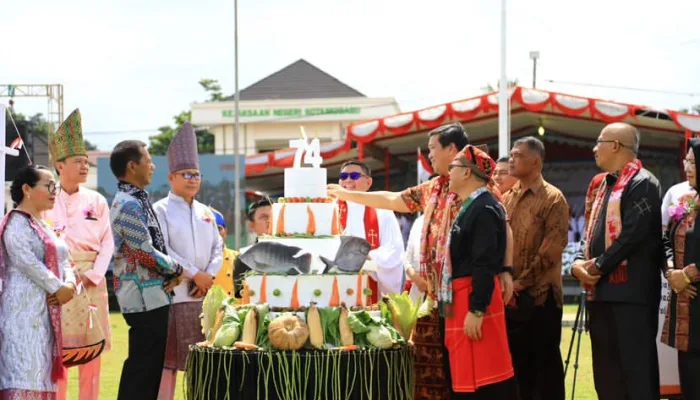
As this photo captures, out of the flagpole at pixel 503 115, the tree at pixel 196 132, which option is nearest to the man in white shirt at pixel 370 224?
the flagpole at pixel 503 115

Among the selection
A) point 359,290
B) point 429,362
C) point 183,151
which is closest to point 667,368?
point 429,362

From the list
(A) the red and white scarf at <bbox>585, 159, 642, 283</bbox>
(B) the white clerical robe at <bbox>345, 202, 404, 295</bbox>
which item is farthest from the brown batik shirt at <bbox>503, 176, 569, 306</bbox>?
(B) the white clerical robe at <bbox>345, 202, 404, 295</bbox>

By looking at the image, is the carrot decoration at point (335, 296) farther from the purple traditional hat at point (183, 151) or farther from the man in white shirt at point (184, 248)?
the purple traditional hat at point (183, 151)

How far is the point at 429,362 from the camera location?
7.04 metres

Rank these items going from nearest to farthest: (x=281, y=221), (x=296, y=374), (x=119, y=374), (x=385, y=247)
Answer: (x=296, y=374)
(x=281, y=221)
(x=385, y=247)
(x=119, y=374)

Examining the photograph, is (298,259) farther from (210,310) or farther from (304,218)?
(210,310)

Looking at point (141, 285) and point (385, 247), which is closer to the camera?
point (141, 285)

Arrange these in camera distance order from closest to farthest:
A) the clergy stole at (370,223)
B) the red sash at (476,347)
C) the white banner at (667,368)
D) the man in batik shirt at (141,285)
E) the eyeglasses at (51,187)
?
1. the red sash at (476,347)
2. the eyeglasses at (51,187)
3. the man in batik shirt at (141,285)
4. the white banner at (667,368)
5. the clergy stole at (370,223)

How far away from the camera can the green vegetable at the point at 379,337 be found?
645cm

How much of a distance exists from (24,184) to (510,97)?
18.2 m

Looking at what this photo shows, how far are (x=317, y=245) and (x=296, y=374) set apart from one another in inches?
33.2

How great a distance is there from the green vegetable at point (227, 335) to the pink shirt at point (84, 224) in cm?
208

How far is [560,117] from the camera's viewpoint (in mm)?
25250

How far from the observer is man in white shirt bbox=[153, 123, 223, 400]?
7.82m
